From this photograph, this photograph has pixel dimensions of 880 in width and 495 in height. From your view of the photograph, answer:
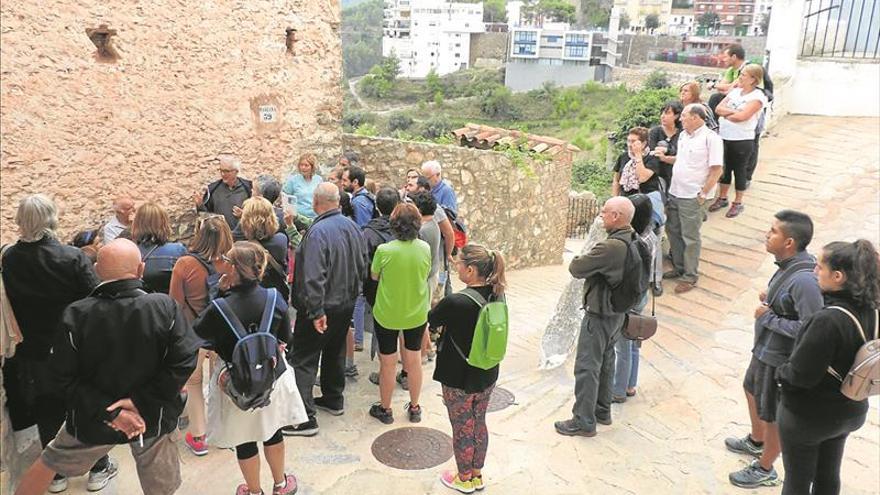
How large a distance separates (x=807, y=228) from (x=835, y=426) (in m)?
1.14

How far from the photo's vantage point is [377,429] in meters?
4.61

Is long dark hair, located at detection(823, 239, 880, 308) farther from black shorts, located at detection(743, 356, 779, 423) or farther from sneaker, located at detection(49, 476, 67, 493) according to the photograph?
sneaker, located at detection(49, 476, 67, 493)

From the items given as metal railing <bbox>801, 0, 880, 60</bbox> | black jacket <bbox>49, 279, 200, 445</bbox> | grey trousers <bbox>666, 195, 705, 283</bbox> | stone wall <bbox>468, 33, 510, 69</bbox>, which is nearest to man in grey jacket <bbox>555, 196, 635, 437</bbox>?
grey trousers <bbox>666, 195, 705, 283</bbox>

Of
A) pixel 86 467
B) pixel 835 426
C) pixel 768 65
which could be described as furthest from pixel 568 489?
pixel 768 65

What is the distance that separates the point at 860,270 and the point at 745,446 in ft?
5.99

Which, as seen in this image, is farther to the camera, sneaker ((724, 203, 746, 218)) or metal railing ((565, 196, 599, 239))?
metal railing ((565, 196, 599, 239))

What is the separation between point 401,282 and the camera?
4.38 meters

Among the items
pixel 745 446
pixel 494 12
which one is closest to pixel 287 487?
pixel 745 446

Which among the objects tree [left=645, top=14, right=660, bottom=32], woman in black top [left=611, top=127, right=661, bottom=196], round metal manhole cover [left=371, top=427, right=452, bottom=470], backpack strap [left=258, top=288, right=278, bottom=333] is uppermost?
tree [left=645, top=14, right=660, bottom=32]

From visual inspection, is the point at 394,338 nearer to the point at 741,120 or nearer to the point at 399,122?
the point at 741,120

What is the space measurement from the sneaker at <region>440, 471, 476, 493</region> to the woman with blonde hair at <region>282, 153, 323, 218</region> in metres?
3.07

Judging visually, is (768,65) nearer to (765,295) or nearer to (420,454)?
(765,295)

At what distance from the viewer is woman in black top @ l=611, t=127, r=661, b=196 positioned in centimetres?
578

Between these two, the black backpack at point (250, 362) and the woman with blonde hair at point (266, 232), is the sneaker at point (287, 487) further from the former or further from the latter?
the woman with blonde hair at point (266, 232)
